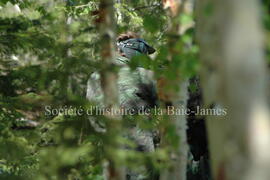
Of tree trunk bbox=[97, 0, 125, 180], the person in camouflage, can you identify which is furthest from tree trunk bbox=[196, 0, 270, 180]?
the person in camouflage

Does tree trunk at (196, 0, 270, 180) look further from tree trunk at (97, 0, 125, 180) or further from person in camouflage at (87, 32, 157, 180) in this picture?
person in camouflage at (87, 32, 157, 180)

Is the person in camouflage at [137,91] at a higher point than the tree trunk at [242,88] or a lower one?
higher

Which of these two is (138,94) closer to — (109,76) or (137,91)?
(137,91)

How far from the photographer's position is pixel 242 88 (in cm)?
168

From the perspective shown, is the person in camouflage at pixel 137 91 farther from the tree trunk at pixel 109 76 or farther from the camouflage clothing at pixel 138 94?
the tree trunk at pixel 109 76

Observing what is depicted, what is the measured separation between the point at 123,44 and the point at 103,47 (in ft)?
11.3

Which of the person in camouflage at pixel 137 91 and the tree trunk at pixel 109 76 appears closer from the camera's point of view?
the tree trunk at pixel 109 76

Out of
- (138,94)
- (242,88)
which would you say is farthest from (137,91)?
(242,88)

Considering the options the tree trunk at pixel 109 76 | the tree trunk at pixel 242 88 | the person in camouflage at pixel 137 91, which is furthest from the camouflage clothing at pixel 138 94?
the tree trunk at pixel 242 88

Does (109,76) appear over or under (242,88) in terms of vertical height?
over

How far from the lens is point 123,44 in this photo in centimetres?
635

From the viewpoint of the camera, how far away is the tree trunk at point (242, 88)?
164 centimetres

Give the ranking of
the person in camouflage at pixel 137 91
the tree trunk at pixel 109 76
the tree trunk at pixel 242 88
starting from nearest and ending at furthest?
the tree trunk at pixel 242 88 → the tree trunk at pixel 109 76 → the person in camouflage at pixel 137 91

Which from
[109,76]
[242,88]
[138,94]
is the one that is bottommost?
[242,88]
